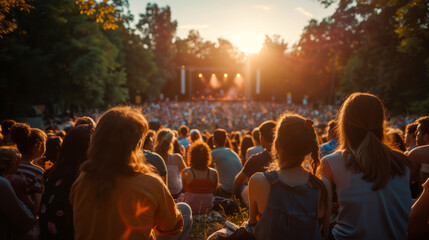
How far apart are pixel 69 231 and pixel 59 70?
19972mm

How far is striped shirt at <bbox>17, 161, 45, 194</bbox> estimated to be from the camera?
109 inches

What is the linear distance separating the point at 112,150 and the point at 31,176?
1.72 metres

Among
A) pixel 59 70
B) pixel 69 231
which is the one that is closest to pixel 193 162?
pixel 69 231

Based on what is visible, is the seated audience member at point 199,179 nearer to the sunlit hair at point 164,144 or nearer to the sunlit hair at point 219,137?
the sunlit hair at point 164,144

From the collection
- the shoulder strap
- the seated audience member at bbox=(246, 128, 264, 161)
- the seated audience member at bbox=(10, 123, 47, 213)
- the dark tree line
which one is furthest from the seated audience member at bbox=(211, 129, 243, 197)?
the dark tree line

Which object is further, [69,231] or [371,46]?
[371,46]

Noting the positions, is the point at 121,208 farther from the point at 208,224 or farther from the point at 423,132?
the point at 423,132

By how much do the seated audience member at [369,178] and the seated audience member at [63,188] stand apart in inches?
67.0

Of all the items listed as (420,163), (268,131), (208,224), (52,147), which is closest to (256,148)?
(268,131)

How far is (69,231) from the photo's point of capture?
219cm

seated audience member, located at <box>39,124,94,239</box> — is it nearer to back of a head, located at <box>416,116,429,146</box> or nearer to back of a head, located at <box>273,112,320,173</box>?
back of a head, located at <box>273,112,320,173</box>

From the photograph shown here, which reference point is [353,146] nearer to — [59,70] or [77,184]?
[77,184]

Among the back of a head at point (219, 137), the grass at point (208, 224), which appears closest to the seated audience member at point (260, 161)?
the grass at point (208, 224)

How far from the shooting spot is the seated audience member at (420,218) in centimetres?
200
